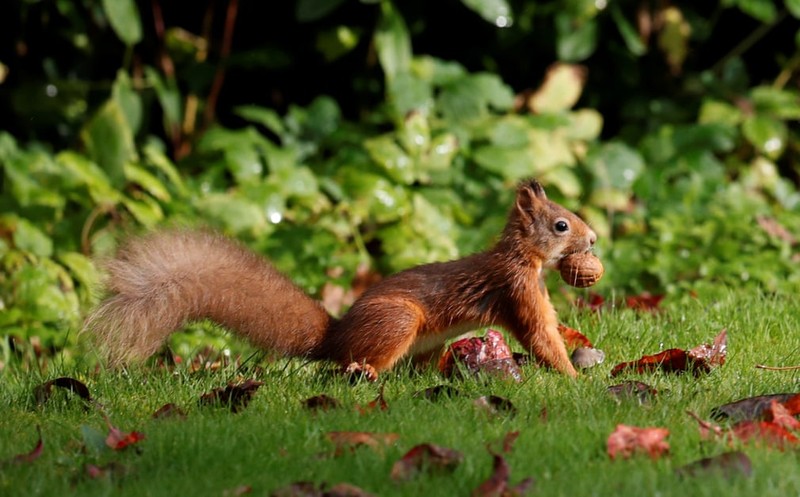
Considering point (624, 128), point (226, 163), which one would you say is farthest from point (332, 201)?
point (624, 128)

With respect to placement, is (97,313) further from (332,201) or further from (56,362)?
(332,201)

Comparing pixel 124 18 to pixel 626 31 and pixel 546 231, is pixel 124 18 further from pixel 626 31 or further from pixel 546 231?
pixel 546 231

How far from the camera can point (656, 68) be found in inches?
317

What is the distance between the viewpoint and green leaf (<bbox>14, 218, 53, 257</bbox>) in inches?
227

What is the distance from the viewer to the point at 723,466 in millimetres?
2666

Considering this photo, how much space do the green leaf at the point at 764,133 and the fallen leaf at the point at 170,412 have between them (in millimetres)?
4952

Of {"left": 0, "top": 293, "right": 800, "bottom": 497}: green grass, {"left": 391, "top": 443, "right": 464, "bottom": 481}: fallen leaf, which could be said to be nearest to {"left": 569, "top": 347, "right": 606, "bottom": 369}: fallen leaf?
{"left": 0, "top": 293, "right": 800, "bottom": 497}: green grass

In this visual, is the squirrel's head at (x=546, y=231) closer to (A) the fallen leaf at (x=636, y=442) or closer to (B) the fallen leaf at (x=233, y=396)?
(B) the fallen leaf at (x=233, y=396)

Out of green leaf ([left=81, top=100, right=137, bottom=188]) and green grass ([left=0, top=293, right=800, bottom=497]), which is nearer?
green grass ([left=0, top=293, right=800, bottom=497])

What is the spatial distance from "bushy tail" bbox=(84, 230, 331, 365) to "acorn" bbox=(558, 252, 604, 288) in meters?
0.84

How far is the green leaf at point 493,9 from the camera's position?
22.7ft

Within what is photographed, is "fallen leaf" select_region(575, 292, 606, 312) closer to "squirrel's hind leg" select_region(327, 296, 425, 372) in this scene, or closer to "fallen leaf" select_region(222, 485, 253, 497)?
"squirrel's hind leg" select_region(327, 296, 425, 372)

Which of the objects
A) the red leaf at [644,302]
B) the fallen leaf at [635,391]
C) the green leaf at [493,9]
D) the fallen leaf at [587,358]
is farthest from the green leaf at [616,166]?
the fallen leaf at [635,391]

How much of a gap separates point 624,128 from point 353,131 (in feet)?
6.21
